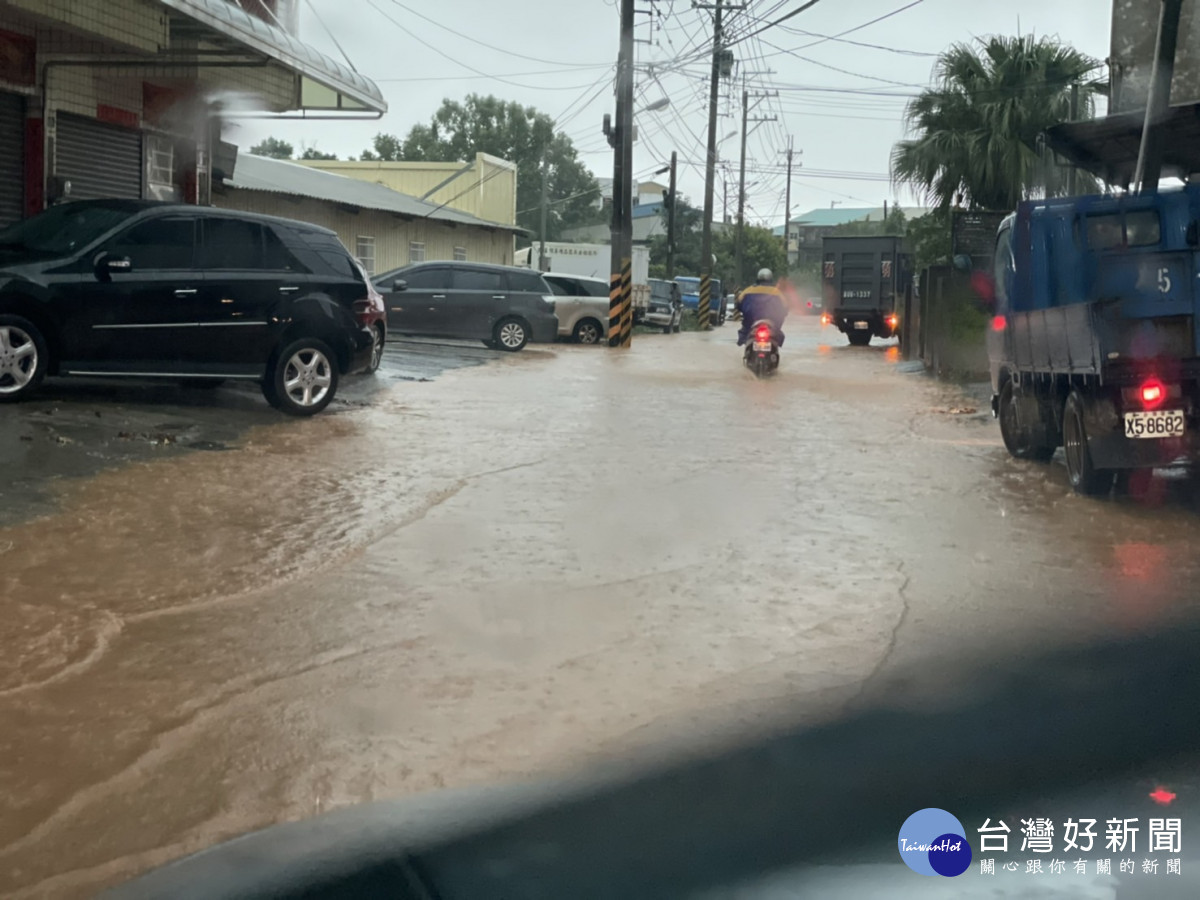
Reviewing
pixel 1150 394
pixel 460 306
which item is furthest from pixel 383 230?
pixel 1150 394

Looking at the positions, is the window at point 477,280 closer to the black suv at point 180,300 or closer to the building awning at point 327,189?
the building awning at point 327,189

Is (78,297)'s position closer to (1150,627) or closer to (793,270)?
(1150,627)

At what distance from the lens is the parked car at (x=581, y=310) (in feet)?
→ 102

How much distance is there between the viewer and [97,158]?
17125 millimetres

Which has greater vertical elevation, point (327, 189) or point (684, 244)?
point (684, 244)

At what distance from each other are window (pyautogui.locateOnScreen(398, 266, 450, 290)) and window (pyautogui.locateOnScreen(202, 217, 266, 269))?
13861 millimetres

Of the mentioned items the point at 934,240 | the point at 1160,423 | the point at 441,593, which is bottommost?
the point at 441,593

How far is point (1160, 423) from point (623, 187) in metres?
23.9

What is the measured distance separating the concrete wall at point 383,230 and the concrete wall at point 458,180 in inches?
223

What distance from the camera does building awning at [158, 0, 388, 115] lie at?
13461 millimetres

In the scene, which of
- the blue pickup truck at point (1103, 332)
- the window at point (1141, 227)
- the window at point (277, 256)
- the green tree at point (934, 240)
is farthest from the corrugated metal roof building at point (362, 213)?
the window at point (1141, 227)

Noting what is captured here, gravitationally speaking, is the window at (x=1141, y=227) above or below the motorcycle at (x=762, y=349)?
above

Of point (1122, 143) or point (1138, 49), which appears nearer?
point (1122, 143)

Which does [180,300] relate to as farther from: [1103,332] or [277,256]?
[1103,332]
